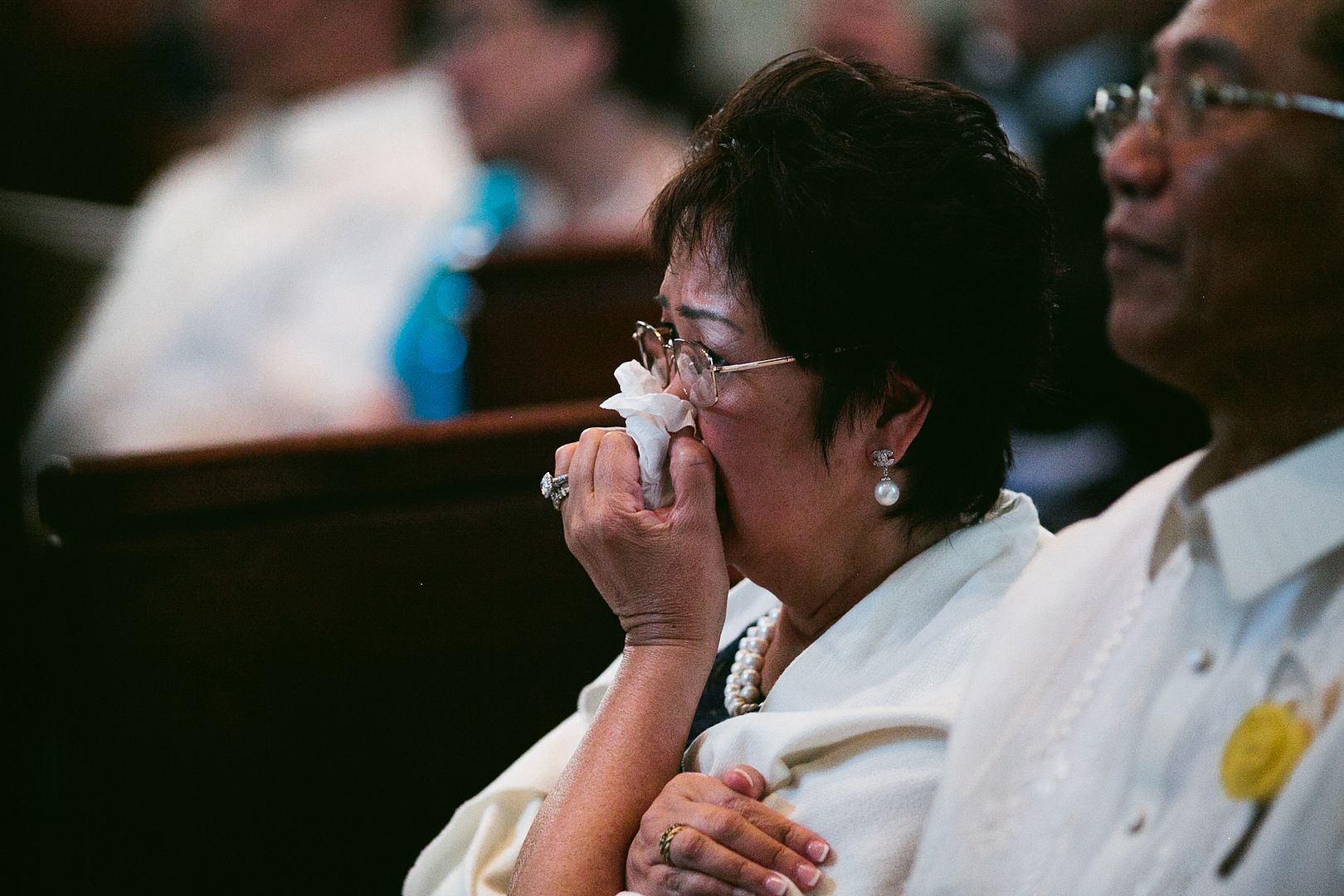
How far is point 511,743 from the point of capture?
1947mm

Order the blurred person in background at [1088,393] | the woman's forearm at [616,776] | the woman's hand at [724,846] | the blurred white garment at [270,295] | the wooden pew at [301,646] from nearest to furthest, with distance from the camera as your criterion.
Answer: the woman's hand at [724,846] → the woman's forearm at [616,776] → the wooden pew at [301,646] → the blurred person in background at [1088,393] → the blurred white garment at [270,295]

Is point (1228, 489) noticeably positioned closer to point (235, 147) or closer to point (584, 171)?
point (584, 171)

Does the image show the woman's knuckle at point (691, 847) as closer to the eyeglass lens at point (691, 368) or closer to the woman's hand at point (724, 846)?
the woman's hand at point (724, 846)

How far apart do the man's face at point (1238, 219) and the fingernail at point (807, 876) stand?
1.71 feet

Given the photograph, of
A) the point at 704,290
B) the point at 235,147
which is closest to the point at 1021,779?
the point at 704,290

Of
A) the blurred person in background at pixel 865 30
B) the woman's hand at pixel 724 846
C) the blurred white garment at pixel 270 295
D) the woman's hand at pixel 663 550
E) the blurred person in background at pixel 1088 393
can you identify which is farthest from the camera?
the blurred person in background at pixel 865 30

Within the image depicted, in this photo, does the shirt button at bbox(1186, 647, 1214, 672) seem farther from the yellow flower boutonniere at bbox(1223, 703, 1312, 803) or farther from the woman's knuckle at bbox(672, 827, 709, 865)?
the woman's knuckle at bbox(672, 827, 709, 865)

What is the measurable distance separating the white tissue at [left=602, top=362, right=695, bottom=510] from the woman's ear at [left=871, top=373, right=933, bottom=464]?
0.20 metres

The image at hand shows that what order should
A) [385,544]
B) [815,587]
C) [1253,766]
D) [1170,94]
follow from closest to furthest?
[1253,766] < [1170,94] < [815,587] < [385,544]

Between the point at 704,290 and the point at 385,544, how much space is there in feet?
2.34

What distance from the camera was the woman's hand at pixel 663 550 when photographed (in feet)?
4.68

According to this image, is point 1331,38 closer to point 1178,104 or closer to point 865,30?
point 1178,104

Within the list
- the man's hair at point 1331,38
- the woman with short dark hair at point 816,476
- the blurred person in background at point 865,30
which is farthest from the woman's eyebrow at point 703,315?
the blurred person in background at point 865,30

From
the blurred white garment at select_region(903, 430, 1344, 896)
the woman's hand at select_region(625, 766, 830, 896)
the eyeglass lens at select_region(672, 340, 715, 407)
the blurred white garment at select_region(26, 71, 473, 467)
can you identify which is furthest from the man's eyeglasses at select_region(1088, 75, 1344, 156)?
the blurred white garment at select_region(26, 71, 473, 467)
